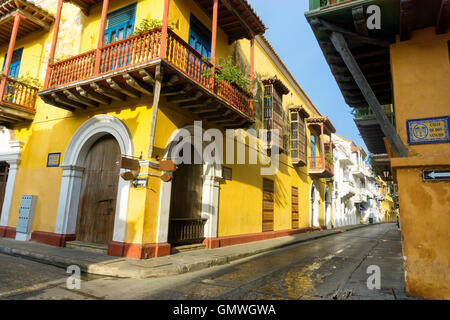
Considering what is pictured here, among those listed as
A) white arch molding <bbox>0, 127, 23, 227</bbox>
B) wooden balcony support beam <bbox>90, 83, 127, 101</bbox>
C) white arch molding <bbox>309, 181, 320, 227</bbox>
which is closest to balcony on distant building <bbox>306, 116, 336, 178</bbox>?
white arch molding <bbox>309, 181, 320, 227</bbox>

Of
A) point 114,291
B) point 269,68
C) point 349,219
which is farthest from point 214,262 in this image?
point 349,219

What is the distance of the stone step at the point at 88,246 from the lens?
269 inches

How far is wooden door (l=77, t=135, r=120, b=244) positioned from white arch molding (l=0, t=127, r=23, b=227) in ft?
11.2

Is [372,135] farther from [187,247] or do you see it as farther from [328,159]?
[187,247]

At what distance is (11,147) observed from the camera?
982 cm

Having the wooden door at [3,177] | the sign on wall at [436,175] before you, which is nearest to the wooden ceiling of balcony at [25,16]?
the wooden door at [3,177]

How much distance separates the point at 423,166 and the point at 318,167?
1421 cm

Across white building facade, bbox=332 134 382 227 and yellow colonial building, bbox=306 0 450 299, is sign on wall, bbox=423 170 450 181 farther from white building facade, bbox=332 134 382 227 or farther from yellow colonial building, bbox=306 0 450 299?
white building facade, bbox=332 134 382 227

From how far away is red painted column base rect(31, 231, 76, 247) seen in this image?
24.9 feet

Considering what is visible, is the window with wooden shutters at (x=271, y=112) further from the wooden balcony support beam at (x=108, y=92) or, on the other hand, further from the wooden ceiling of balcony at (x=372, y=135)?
the wooden balcony support beam at (x=108, y=92)

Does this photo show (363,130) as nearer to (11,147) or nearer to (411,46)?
(411,46)

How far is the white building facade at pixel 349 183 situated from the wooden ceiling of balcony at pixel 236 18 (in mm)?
18031

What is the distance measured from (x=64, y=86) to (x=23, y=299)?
5.48 m

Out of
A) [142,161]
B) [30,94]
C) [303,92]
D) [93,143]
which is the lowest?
[142,161]
